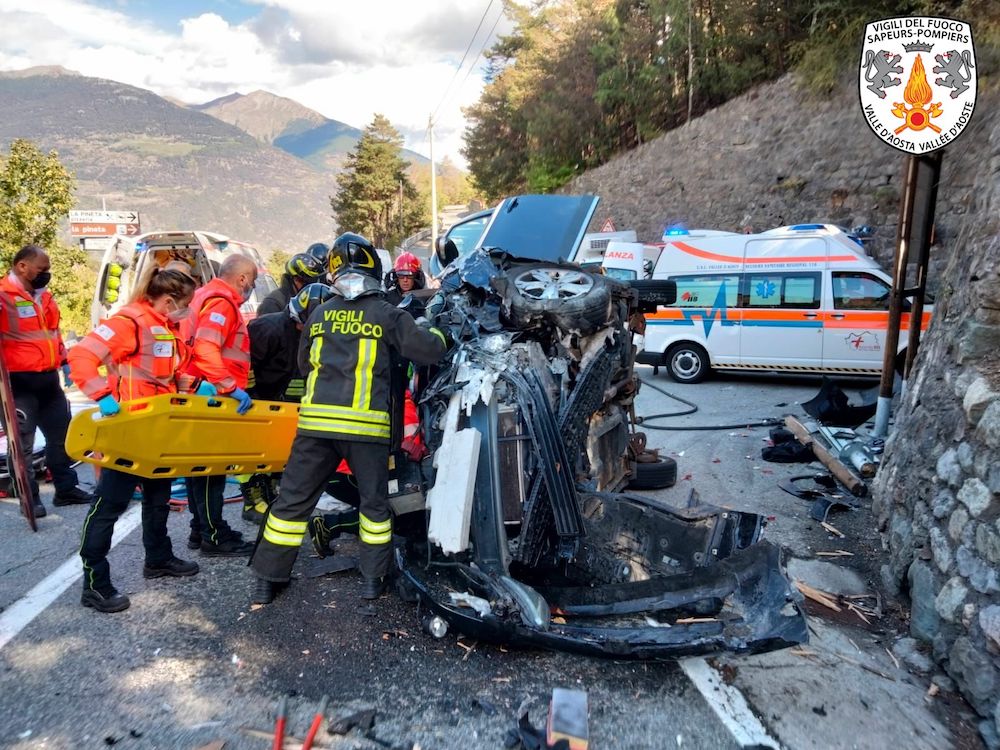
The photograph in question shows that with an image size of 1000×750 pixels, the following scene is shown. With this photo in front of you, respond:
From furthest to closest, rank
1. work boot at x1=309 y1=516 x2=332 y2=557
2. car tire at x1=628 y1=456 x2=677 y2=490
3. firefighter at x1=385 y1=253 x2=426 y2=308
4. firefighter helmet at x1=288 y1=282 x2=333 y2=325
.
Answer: firefighter at x1=385 y1=253 x2=426 y2=308, car tire at x1=628 y1=456 x2=677 y2=490, firefighter helmet at x1=288 y1=282 x2=333 y2=325, work boot at x1=309 y1=516 x2=332 y2=557

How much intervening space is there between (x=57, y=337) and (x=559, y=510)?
13.4 ft

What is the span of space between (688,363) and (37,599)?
900 centimetres

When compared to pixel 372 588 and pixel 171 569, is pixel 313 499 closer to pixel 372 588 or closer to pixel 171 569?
pixel 372 588

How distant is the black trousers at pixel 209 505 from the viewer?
12.9 feet

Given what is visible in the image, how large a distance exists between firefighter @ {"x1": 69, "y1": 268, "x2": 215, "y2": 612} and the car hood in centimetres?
203

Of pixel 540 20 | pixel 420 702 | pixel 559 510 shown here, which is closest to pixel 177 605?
pixel 420 702

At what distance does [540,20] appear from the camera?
2878 cm

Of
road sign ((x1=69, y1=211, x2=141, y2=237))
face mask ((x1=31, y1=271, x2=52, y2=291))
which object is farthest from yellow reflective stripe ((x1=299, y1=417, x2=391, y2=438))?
road sign ((x1=69, y1=211, x2=141, y2=237))

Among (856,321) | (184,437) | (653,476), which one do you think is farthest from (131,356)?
(856,321)

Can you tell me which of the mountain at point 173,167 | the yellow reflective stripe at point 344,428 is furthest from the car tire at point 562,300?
the mountain at point 173,167

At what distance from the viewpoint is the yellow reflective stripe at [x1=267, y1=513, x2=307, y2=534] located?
10.5 ft

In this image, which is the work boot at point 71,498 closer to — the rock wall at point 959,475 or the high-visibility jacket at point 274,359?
the high-visibility jacket at point 274,359

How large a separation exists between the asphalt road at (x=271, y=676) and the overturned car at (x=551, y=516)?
8.9 inches

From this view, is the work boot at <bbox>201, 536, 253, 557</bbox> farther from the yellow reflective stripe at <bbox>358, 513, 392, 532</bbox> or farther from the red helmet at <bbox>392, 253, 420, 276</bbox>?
the red helmet at <bbox>392, 253, 420, 276</bbox>
